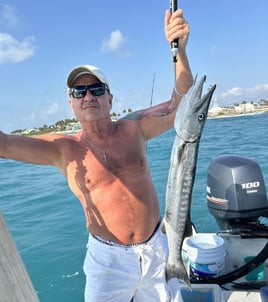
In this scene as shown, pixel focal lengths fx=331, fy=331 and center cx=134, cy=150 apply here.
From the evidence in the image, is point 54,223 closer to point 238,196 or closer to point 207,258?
point 238,196

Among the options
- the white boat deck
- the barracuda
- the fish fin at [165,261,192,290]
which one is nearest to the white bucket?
the white boat deck

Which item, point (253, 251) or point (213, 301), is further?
point (253, 251)

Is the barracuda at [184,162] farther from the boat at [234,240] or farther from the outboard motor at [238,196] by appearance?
the outboard motor at [238,196]

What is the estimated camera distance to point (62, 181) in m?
13.4

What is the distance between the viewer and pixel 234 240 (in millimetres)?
3398

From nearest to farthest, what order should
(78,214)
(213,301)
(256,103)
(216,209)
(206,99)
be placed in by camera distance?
(206,99), (213,301), (216,209), (78,214), (256,103)

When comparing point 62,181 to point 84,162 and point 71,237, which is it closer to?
point 71,237

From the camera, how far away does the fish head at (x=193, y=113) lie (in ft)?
4.69

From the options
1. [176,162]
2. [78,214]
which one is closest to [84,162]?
[176,162]

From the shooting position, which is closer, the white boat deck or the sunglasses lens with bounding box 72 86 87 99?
the sunglasses lens with bounding box 72 86 87 99

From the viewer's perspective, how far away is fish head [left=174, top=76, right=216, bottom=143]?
1.43 meters

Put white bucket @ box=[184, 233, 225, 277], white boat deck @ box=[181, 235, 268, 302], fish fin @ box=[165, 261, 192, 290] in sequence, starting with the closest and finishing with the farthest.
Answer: fish fin @ box=[165, 261, 192, 290], white boat deck @ box=[181, 235, 268, 302], white bucket @ box=[184, 233, 225, 277]

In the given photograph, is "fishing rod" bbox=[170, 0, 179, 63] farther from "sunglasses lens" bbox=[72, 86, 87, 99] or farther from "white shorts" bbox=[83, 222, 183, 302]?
"white shorts" bbox=[83, 222, 183, 302]

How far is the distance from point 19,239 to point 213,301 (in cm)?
593
